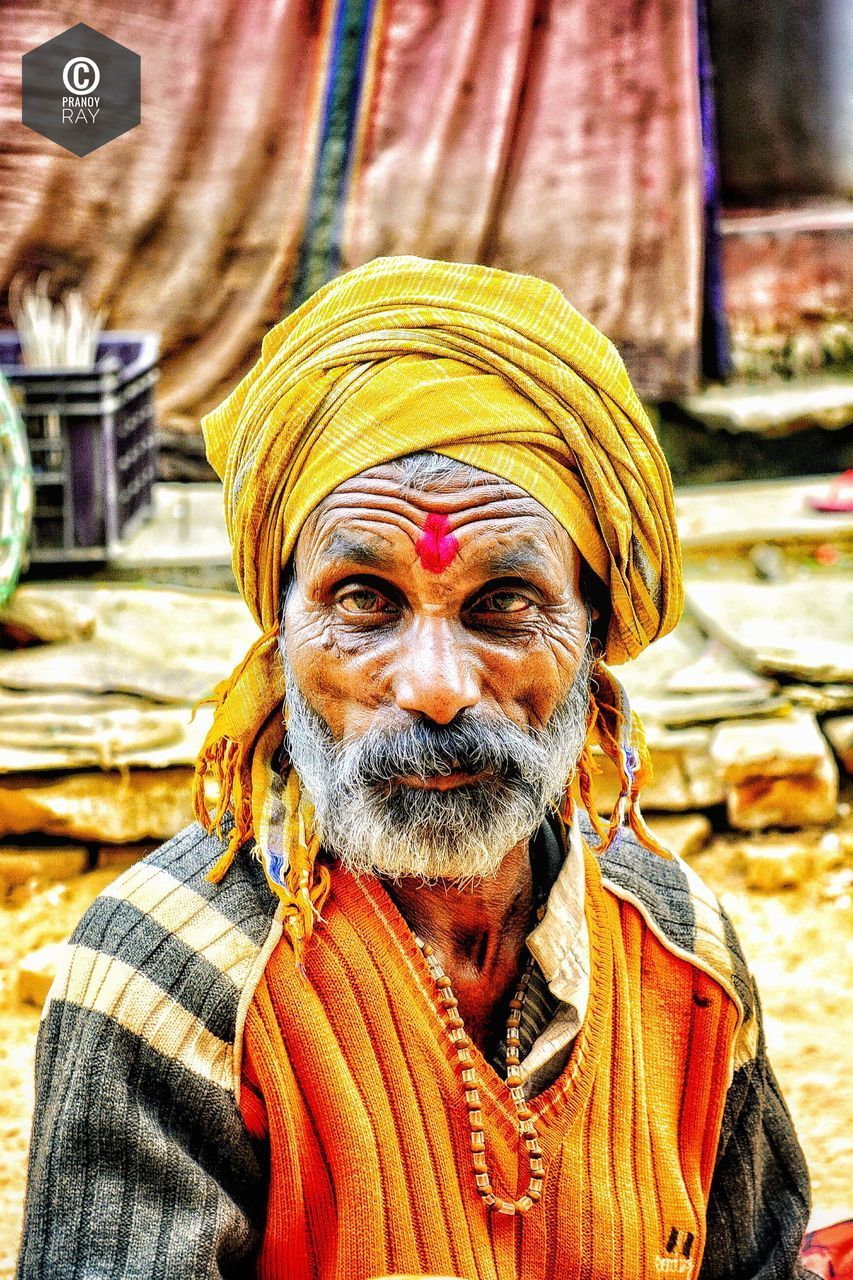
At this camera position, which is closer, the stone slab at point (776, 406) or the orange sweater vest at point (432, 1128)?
the orange sweater vest at point (432, 1128)

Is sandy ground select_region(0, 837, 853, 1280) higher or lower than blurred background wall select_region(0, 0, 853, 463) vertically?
lower

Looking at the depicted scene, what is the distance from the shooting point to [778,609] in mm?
5402

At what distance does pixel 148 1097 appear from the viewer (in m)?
1.77

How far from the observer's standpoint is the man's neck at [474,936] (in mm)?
2080

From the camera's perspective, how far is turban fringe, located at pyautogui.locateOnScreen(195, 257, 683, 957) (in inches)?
75.7

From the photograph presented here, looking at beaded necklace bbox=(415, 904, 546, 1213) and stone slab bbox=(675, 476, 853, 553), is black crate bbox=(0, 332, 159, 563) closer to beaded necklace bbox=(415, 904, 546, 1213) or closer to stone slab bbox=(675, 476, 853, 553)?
stone slab bbox=(675, 476, 853, 553)

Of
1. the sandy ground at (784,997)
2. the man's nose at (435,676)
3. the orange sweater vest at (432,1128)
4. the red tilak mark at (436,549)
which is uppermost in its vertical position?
the red tilak mark at (436,549)

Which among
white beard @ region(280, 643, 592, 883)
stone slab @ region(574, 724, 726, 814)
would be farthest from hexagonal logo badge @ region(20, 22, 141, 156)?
white beard @ region(280, 643, 592, 883)

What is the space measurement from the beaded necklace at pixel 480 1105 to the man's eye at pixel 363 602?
467 mm

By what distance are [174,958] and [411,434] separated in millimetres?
767

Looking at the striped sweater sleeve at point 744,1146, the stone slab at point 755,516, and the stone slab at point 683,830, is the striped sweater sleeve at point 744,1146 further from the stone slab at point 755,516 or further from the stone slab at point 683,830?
the stone slab at point 755,516

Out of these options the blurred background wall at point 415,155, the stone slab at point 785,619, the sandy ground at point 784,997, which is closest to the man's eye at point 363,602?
the sandy ground at point 784,997

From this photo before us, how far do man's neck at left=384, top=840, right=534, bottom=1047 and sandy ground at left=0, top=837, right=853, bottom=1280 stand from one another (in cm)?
153

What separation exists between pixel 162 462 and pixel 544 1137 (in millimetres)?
4104
